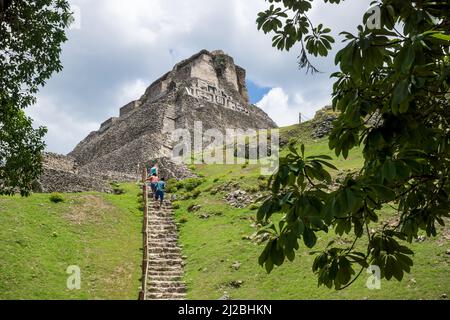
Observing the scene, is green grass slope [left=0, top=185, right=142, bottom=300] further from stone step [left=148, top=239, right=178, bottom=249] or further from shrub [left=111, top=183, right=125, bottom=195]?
shrub [left=111, top=183, right=125, bottom=195]

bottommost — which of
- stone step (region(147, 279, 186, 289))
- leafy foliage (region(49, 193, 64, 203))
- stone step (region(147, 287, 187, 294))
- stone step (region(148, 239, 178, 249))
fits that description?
stone step (region(147, 287, 187, 294))

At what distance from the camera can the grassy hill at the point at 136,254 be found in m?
13.0

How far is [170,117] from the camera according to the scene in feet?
181

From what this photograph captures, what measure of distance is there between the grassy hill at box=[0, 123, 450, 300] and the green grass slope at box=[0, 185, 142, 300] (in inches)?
1.3

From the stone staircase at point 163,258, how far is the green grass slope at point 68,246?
1.81 ft

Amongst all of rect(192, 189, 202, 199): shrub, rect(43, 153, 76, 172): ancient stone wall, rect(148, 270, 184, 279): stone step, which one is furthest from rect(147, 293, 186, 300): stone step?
rect(43, 153, 76, 172): ancient stone wall

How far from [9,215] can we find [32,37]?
881cm

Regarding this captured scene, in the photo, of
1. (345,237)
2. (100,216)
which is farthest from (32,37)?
(345,237)

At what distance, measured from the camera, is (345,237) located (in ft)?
53.1

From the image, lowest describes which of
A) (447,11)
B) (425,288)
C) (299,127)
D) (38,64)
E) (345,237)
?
(425,288)

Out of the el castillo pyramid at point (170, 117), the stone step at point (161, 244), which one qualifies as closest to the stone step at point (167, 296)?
the stone step at point (161, 244)

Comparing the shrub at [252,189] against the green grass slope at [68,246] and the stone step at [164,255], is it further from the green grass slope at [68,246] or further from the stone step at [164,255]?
the stone step at [164,255]

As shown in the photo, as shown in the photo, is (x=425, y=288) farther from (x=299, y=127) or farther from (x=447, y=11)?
(x=299, y=127)

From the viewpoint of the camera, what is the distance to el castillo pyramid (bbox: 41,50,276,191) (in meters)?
44.4
